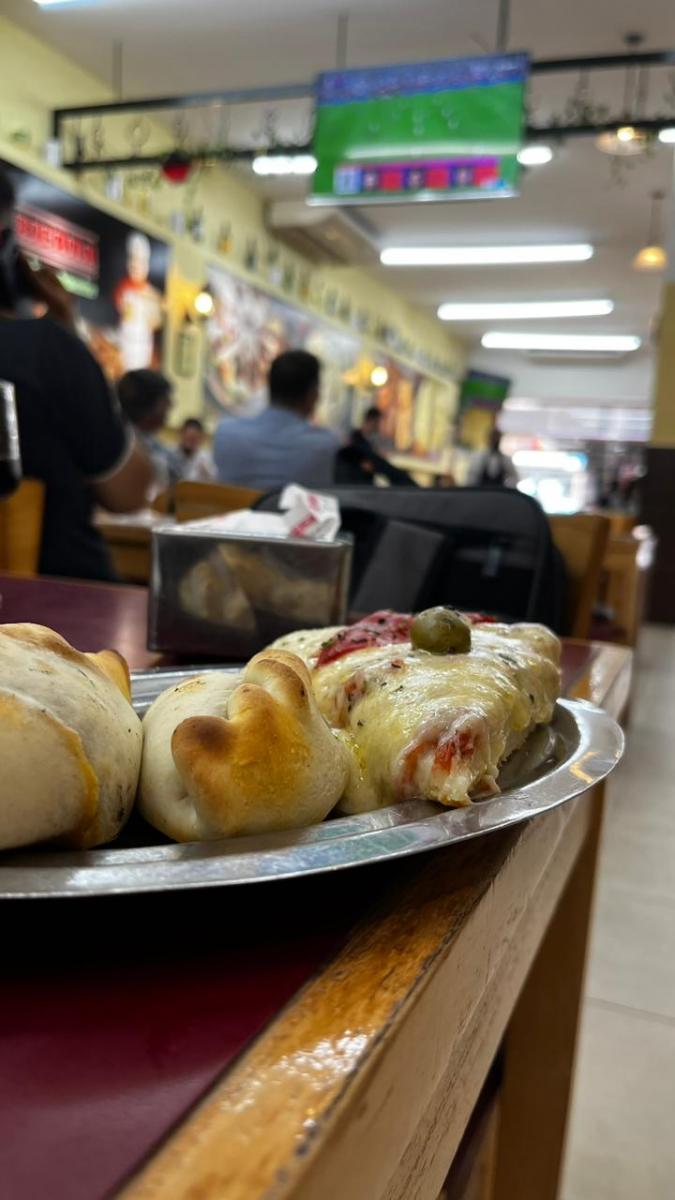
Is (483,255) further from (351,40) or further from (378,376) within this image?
(351,40)

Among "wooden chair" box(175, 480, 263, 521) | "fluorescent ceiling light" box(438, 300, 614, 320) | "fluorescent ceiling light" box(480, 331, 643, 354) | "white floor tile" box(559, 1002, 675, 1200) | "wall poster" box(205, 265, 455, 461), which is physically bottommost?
"white floor tile" box(559, 1002, 675, 1200)

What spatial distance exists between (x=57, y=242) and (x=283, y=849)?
5234mm

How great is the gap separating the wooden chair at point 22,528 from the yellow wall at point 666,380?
6.74m

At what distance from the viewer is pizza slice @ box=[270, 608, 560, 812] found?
38 cm

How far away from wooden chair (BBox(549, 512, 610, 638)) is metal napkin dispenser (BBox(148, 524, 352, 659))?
91cm

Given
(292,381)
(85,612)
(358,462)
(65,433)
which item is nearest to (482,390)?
(292,381)

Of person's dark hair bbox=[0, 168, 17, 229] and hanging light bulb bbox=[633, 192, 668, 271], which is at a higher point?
hanging light bulb bbox=[633, 192, 668, 271]

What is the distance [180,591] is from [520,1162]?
0.77 metres

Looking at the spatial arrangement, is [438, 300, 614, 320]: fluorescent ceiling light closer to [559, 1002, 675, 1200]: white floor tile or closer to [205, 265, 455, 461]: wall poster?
[205, 265, 455, 461]: wall poster

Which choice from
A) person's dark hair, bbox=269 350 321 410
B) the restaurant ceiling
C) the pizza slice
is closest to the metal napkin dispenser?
the pizza slice

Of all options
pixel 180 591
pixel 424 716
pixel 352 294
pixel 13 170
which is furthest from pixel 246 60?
pixel 424 716

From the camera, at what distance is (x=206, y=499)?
6.60 ft

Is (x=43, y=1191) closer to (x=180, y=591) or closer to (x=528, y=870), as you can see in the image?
(x=528, y=870)

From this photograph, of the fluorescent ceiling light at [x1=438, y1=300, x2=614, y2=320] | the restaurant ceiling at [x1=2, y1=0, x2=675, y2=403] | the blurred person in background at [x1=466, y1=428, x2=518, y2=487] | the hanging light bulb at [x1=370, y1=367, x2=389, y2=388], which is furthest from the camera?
the fluorescent ceiling light at [x1=438, y1=300, x2=614, y2=320]
